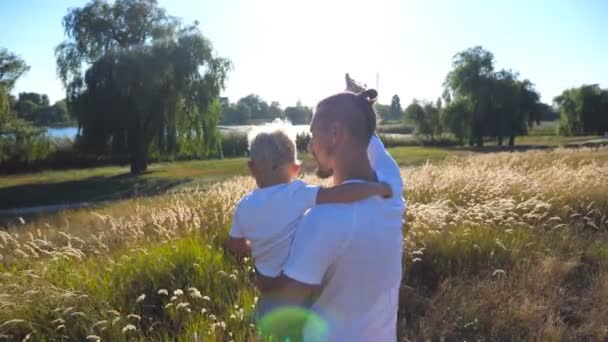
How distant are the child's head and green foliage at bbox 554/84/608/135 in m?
78.3

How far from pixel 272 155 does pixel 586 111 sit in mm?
78891

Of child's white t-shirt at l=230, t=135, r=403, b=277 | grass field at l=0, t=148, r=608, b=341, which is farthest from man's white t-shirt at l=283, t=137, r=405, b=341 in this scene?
grass field at l=0, t=148, r=608, b=341

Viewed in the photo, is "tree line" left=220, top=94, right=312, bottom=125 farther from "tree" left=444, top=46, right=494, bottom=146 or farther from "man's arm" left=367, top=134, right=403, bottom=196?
"man's arm" left=367, top=134, right=403, bottom=196

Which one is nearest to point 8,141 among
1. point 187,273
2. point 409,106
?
point 187,273

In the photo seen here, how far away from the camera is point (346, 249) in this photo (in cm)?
154

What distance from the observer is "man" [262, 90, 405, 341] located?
1.50 metres

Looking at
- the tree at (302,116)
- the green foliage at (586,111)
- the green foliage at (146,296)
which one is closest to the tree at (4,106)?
the tree at (302,116)

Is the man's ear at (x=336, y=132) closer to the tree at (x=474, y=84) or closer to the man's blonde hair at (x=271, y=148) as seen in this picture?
the man's blonde hair at (x=271, y=148)

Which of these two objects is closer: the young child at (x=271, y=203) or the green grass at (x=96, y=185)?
the young child at (x=271, y=203)

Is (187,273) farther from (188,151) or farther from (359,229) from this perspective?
(188,151)

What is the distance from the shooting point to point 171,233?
5434mm

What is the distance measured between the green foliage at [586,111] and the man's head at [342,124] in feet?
259

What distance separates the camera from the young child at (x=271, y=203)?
256cm

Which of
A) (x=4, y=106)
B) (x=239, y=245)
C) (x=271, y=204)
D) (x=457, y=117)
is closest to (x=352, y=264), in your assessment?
(x=271, y=204)
